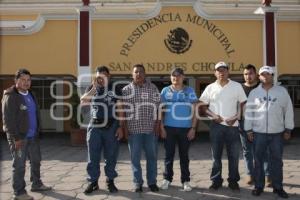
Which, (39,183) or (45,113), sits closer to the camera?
(39,183)

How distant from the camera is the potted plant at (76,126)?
38.5 feet

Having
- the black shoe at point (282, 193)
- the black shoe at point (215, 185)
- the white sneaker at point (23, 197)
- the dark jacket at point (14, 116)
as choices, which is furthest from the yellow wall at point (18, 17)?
the black shoe at point (282, 193)

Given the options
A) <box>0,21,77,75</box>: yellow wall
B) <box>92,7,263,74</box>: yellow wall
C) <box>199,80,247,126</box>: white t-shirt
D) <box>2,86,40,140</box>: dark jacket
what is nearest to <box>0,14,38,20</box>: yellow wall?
<box>0,21,77,75</box>: yellow wall

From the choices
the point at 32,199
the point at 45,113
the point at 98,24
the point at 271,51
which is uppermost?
the point at 98,24

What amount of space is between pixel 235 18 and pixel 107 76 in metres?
6.02

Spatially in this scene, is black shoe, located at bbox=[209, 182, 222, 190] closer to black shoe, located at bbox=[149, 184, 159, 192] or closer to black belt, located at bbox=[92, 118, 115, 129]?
black shoe, located at bbox=[149, 184, 159, 192]

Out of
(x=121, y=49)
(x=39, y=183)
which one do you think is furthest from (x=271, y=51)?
(x=39, y=183)

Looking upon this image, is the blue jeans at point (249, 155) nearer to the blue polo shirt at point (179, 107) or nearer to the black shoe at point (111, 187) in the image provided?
the blue polo shirt at point (179, 107)

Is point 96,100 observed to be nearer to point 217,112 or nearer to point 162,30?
point 217,112

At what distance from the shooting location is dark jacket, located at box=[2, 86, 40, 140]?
5793mm

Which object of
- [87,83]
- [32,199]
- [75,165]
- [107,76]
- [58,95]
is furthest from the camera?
[58,95]

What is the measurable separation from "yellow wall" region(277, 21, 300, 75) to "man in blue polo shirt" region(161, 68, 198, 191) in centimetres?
584

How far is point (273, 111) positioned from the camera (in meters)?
6.00

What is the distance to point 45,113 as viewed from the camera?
643 inches
